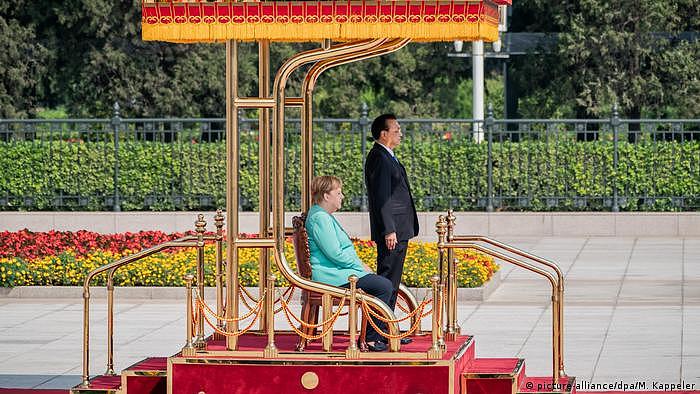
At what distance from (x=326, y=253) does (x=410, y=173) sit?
50.3 ft

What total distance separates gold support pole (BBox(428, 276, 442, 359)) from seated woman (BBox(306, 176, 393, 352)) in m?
0.49

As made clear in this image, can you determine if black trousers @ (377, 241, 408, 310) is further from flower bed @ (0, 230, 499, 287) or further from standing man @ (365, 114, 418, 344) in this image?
flower bed @ (0, 230, 499, 287)

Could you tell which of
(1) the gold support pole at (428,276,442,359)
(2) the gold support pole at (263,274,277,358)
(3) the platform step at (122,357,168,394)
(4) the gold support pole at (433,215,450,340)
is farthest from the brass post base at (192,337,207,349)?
(4) the gold support pole at (433,215,450,340)

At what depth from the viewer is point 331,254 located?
32.3 feet

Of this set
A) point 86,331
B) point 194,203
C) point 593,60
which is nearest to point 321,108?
point 593,60

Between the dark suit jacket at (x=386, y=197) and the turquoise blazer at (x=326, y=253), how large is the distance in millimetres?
697

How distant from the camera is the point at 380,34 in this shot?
949cm

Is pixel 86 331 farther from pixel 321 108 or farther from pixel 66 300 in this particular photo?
pixel 321 108

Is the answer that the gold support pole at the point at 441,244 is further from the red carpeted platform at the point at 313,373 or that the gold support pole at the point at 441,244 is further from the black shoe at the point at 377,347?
the red carpeted platform at the point at 313,373

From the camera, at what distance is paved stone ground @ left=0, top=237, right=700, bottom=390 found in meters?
12.2

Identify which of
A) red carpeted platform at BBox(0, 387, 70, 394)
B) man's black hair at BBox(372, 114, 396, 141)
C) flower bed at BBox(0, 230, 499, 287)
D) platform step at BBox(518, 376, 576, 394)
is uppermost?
man's black hair at BBox(372, 114, 396, 141)

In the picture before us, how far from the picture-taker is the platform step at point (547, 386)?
9.92 m

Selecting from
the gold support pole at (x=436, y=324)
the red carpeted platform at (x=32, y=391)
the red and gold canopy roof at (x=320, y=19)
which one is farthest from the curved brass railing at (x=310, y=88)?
the red carpeted platform at (x=32, y=391)

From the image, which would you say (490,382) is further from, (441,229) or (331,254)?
(331,254)
